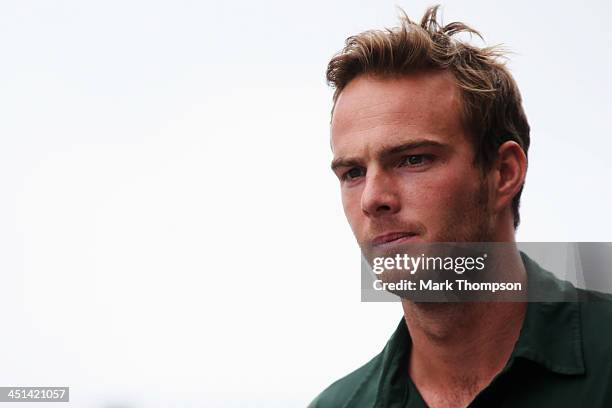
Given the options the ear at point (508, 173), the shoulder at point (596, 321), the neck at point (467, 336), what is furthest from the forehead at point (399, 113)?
the shoulder at point (596, 321)

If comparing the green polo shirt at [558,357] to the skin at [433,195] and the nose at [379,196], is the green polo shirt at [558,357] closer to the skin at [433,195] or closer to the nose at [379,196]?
the skin at [433,195]

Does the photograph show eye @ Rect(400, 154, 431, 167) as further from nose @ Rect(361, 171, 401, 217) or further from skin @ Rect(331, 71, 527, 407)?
nose @ Rect(361, 171, 401, 217)

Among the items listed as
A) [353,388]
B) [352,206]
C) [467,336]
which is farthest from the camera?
[353,388]

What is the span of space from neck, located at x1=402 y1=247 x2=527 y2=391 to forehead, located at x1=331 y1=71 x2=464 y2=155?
36.1 inches

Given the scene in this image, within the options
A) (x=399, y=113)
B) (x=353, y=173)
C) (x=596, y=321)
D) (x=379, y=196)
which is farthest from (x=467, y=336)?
(x=399, y=113)

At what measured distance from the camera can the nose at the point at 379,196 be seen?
370 centimetres

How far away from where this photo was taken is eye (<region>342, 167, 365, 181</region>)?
3.94 meters

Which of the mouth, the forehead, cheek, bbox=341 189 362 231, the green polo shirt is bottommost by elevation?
the green polo shirt

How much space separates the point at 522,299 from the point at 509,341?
250 millimetres

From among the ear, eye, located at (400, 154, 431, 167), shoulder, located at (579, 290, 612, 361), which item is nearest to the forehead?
eye, located at (400, 154, 431, 167)

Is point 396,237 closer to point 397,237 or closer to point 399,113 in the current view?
point 397,237

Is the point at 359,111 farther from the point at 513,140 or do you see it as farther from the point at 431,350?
the point at 431,350

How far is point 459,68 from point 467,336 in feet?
5.04

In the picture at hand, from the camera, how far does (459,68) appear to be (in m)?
4.01
